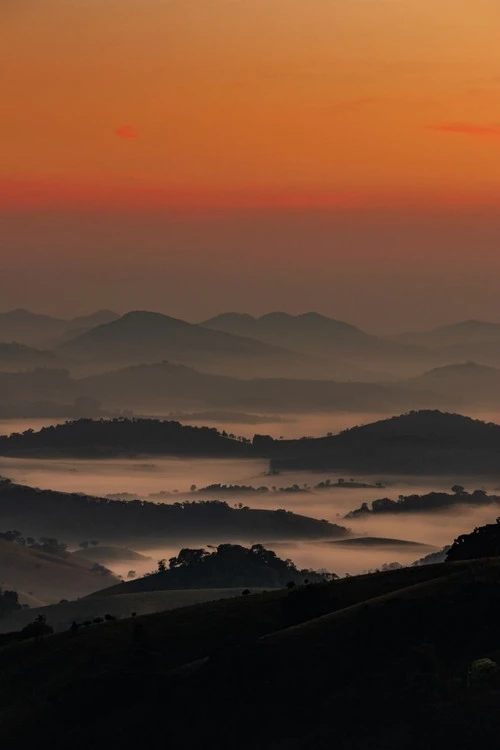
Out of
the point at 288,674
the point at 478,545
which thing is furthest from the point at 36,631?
the point at 288,674

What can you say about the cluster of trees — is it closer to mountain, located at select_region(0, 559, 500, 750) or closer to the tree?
mountain, located at select_region(0, 559, 500, 750)

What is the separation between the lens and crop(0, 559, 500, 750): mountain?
100125 mm

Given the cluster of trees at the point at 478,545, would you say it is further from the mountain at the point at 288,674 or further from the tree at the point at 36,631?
the tree at the point at 36,631

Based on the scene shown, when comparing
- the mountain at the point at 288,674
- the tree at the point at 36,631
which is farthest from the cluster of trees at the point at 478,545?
the tree at the point at 36,631

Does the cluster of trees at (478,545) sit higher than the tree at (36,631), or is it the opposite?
the cluster of trees at (478,545)

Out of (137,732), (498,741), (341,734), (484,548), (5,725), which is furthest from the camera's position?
(484,548)

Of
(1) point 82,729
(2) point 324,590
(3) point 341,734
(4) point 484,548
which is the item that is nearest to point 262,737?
(3) point 341,734

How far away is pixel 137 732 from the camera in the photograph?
109 metres

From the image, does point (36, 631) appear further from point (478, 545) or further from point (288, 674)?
point (288, 674)

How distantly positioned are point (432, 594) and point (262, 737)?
62.0ft

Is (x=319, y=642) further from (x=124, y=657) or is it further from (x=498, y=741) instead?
(x=498, y=741)

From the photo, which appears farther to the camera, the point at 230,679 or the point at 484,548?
the point at 484,548

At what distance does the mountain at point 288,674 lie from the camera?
3942 inches

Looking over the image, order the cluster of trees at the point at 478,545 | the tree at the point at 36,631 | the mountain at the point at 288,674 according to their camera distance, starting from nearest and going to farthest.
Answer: the mountain at the point at 288,674 < the tree at the point at 36,631 < the cluster of trees at the point at 478,545
